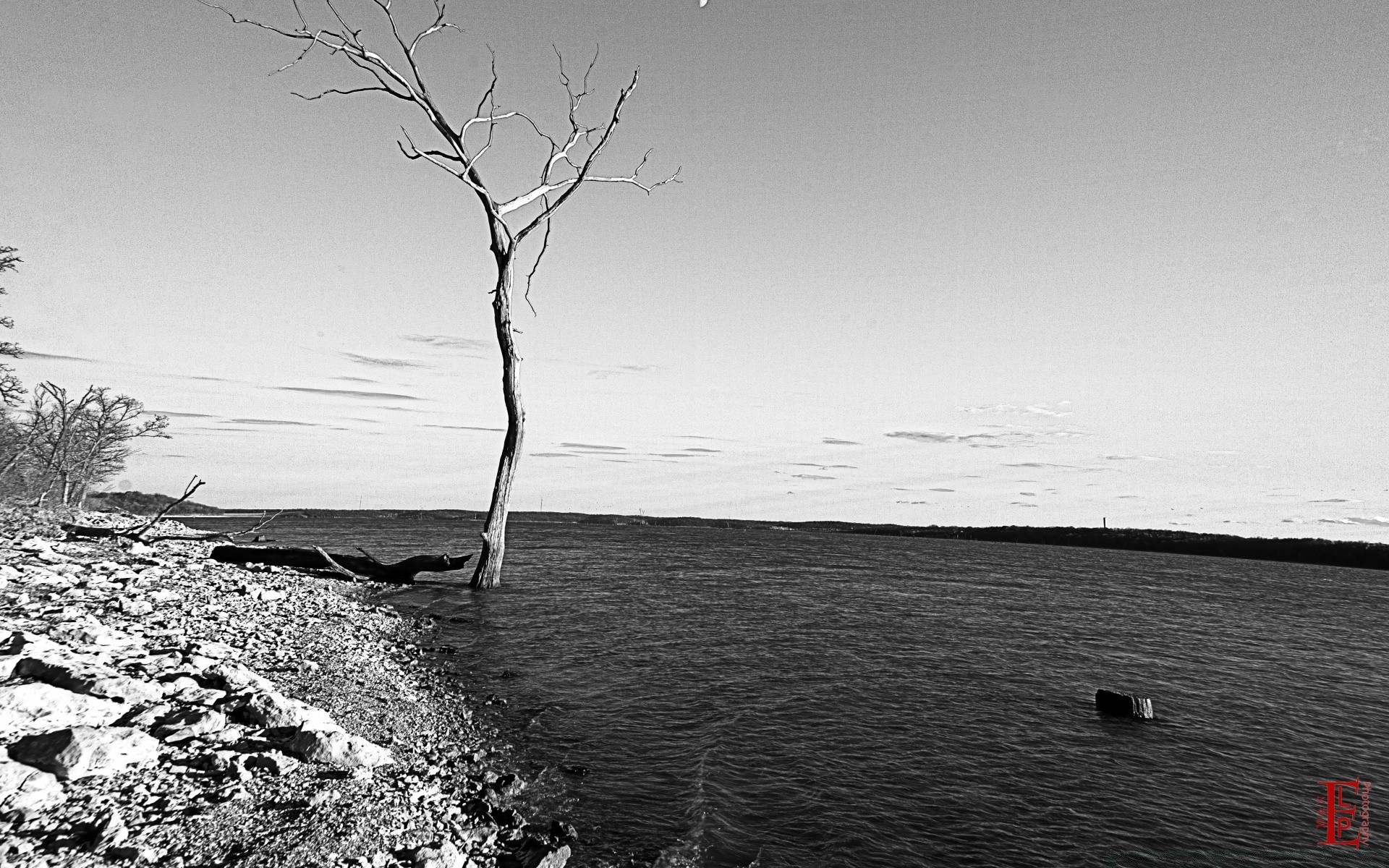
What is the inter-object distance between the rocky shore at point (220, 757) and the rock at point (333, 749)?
18 millimetres

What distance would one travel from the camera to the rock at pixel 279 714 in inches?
292

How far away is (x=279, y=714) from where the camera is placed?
24.7 ft

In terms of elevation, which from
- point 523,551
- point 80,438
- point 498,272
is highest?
point 498,272

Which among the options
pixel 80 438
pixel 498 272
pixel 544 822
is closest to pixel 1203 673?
pixel 544 822

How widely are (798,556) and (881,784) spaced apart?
226 ft

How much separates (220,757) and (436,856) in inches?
112

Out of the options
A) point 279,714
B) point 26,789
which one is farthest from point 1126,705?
point 26,789

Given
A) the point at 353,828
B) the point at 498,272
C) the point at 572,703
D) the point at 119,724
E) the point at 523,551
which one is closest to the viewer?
the point at 353,828

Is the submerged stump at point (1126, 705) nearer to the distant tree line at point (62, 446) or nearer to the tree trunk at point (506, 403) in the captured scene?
the tree trunk at point (506, 403)

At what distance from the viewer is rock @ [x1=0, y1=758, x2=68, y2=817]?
5.16 m

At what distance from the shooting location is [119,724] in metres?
6.64

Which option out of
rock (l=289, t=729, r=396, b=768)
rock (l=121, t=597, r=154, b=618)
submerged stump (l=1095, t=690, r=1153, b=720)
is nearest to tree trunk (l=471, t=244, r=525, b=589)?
rock (l=121, t=597, r=154, b=618)

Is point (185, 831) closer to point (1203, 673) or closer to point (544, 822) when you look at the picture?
point (544, 822)

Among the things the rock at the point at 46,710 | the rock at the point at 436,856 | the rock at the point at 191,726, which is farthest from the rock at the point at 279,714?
the rock at the point at 436,856
